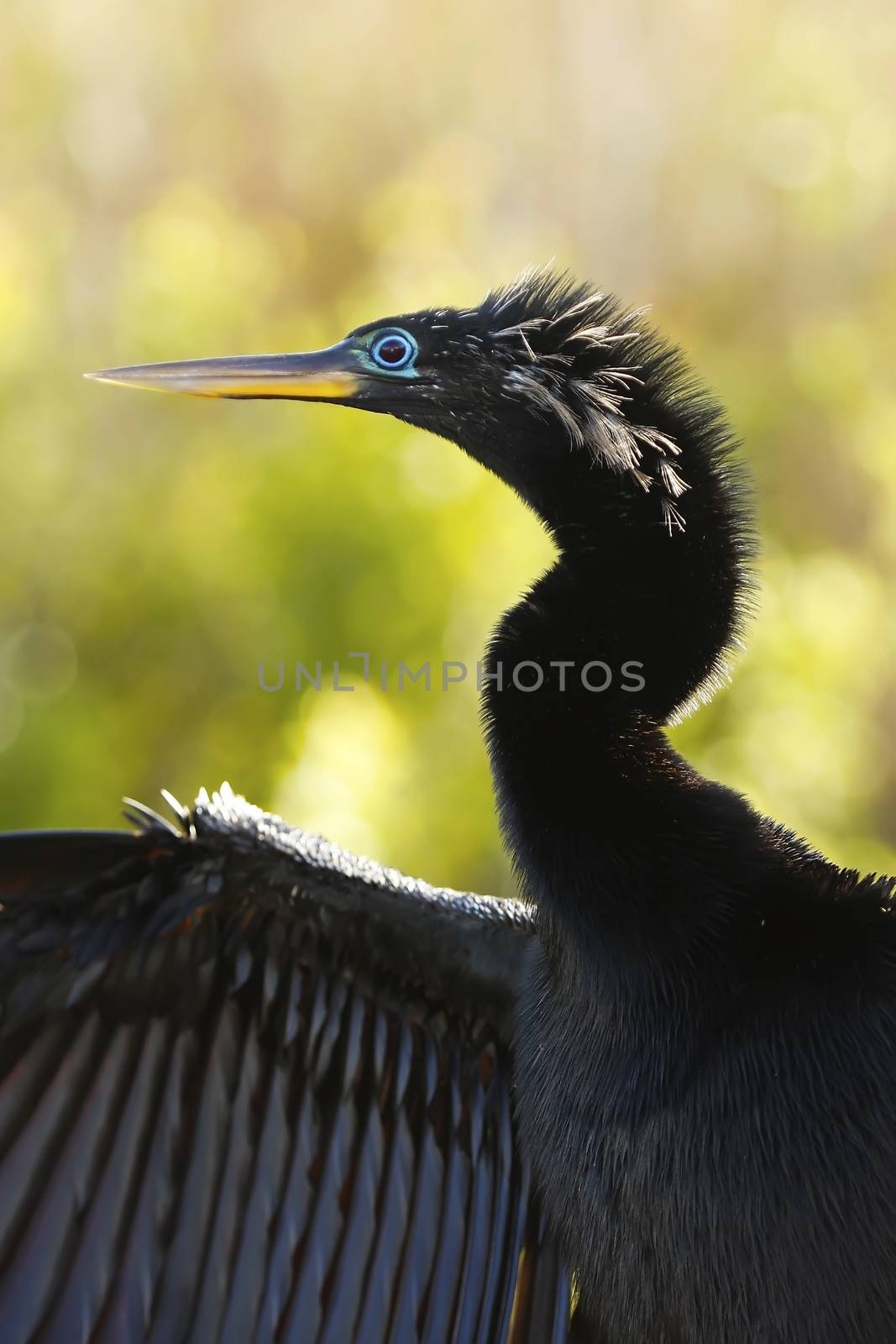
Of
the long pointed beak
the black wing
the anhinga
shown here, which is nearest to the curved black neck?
the anhinga

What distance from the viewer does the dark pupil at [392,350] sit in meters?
2.03

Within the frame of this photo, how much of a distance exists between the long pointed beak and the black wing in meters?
0.60

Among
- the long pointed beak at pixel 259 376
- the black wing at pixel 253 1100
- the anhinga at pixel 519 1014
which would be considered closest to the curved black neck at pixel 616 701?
the anhinga at pixel 519 1014

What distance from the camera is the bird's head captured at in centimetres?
175

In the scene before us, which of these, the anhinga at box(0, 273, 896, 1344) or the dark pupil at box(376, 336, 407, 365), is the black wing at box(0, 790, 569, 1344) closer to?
the anhinga at box(0, 273, 896, 1344)

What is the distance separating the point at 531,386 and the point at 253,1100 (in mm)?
1076

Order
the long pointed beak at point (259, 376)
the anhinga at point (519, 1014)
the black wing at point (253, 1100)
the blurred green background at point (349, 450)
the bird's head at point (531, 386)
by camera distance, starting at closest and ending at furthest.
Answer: the anhinga at point (519, 1014) < the bird's head at point (531, 386) < the black wing at point (253, 1100) < the long pointed beak at point (259, 376) < the blurred green background at point (349, 450)

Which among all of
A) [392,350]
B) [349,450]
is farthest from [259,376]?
[349,450]

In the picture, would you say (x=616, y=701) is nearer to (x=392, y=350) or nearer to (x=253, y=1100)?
(x=392, y=350)

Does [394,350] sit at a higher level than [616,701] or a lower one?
higher

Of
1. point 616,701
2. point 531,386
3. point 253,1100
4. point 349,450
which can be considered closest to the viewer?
point 616,701

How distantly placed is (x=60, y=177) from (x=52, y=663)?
6909mm

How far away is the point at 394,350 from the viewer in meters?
2.04

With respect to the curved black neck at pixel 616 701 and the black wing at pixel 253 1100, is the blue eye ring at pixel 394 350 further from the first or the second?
the black wing at pixel 253 1100
